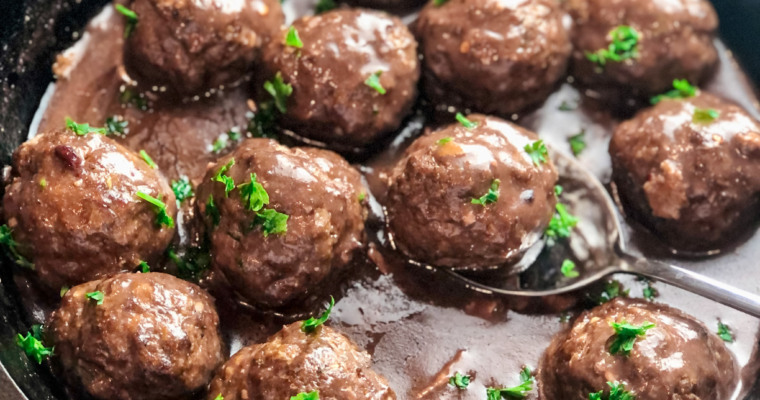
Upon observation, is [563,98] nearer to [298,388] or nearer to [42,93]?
[298,388]

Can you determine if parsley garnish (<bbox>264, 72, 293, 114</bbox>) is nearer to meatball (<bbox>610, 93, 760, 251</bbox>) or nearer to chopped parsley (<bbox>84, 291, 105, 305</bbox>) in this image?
chopped parsley (<bbox>84, 291, 105, 305</bbox>)

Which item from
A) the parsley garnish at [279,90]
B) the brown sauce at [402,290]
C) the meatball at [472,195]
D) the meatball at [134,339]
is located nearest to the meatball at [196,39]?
the brown sauce at [402,290]

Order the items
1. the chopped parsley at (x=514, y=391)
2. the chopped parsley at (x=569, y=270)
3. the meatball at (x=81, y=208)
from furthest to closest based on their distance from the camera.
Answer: the chopped parsley at (x=569, y=270) → the chopped parsley at (x=514, y=391) → the meatball at (x=81, y=208)

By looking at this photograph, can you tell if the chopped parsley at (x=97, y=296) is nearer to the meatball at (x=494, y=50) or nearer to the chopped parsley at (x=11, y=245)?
the chopped parsley at (x=11, y=245)

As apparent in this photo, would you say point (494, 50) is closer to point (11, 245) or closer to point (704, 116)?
point (704, 116)

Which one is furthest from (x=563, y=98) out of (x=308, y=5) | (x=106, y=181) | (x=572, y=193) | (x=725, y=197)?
(x=106, y=181)

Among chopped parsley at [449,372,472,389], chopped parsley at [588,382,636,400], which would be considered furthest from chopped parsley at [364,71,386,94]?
chopped parsley at [588,382,636,400]

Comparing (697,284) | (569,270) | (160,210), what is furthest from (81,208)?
(697,284)
